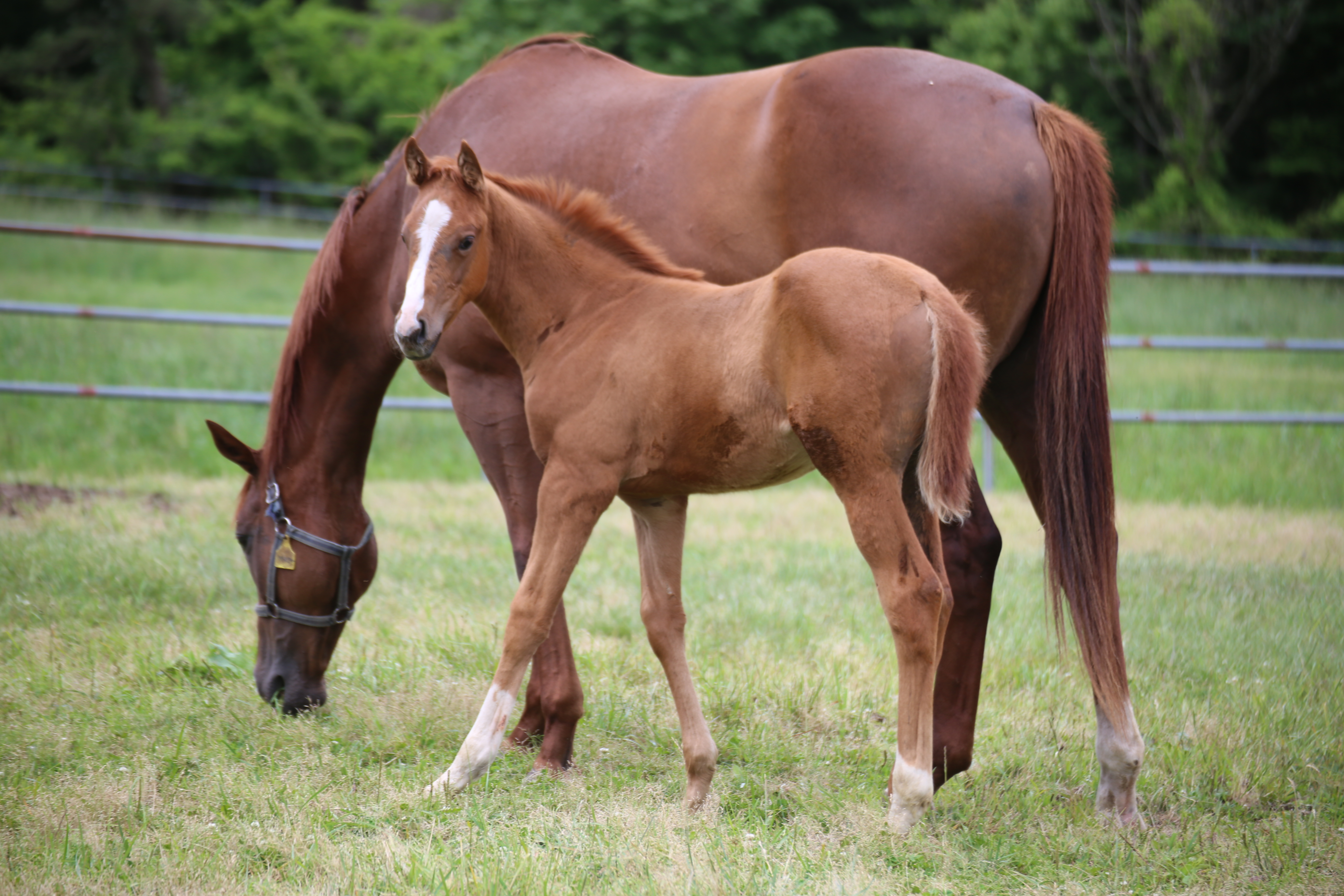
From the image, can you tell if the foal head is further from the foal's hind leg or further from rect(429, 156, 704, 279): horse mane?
the foal's hind leg

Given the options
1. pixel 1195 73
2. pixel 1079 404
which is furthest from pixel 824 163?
pixel 1195 73

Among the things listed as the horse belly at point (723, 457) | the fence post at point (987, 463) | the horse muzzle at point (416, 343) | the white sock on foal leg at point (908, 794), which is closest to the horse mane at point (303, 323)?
the horse muzzle at point (416, 343)

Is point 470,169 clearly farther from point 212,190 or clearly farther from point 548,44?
point 212,190

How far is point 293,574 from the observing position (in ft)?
→ 12.3

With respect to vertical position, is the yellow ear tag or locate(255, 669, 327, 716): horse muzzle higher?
the yellow ear tag

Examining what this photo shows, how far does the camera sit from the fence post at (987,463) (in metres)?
7.15

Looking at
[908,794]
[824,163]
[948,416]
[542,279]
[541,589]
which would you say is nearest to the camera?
[948,416]

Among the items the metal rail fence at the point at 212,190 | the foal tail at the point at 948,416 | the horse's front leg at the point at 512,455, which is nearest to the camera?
the foal tail at the point at 948,416

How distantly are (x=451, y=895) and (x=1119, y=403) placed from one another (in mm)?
7822

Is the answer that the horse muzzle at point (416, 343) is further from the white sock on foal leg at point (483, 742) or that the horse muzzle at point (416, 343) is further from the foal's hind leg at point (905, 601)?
the foal's hind leg at point (905, 601)

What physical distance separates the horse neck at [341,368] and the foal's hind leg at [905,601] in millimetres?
1937

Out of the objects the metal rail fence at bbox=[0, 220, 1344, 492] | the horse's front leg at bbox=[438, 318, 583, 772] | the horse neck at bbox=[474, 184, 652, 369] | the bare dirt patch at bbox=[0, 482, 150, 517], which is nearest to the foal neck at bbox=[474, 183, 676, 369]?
the horse neck at bbox=[474, 184, 652, 369]

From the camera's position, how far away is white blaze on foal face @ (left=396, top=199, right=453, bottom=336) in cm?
260

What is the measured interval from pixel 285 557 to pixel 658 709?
4.59ft
